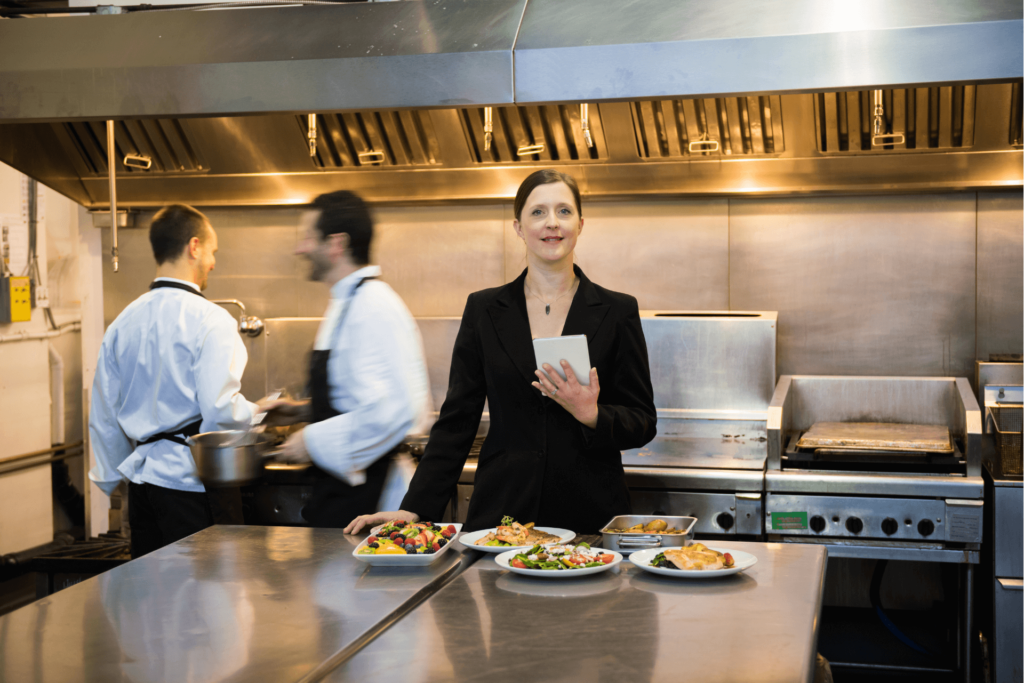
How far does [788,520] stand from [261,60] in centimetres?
225

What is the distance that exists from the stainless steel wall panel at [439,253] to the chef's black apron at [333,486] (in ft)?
6.32

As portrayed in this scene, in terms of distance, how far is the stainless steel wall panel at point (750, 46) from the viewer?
2404 millimetres

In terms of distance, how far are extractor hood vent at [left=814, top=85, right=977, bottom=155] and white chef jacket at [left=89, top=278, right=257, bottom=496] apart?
7.99 ft

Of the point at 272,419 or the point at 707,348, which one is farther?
the point at 707,348

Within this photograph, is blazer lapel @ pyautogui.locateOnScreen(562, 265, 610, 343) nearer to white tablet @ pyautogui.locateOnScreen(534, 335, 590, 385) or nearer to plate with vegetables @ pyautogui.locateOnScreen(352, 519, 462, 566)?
white tablet @ pyautogui.locateOnScreen(534, 335, 590, 385)

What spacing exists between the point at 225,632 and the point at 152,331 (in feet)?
5.37

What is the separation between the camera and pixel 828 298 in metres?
3.86

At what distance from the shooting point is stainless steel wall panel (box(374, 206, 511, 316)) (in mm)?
4191

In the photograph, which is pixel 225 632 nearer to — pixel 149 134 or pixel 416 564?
pixel 416 564

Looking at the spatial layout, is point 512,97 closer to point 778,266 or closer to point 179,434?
point 179,434

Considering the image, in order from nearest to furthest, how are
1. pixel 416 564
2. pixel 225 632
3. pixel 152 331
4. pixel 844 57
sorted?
pixel 225 632, pixel 416 564, pixel 844 57, pixel 152 331

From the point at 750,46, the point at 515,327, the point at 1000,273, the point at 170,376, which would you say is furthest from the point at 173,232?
the point at 1000,273

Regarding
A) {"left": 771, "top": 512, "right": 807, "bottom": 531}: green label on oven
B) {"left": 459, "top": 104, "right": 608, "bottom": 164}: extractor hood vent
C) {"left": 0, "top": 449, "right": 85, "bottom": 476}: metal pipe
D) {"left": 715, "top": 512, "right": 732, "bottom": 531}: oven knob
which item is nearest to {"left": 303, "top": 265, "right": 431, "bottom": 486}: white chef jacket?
{"left": 715, "top": 512, "right": 732, "bottom": 531}: oven knob

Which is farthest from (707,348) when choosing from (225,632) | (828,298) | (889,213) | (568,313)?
(225,632)
